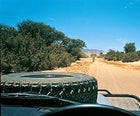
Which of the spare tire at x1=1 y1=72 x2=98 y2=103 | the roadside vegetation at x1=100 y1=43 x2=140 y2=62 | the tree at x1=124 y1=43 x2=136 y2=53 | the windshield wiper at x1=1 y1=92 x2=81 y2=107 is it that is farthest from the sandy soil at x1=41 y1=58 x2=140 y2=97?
the tree at x1=124 y1=43 x2=136 y2=53

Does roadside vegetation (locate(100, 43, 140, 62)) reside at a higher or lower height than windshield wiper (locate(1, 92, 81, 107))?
higher

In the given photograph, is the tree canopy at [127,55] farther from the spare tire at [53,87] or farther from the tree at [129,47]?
Result: the spare tire at [53,87]

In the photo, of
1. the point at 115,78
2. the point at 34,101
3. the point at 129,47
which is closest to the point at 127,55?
the point at 129,47

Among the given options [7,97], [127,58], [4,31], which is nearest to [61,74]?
[7,97]

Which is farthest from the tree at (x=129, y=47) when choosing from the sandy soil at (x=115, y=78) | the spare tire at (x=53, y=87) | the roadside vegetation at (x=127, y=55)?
the spare tire at (x=53, y=87)

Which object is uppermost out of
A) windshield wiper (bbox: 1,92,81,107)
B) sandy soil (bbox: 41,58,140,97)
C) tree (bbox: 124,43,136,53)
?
tree (bbox: 124,43,136,53)

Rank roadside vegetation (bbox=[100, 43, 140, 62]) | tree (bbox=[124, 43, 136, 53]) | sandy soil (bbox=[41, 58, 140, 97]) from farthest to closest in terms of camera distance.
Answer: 1. tree (bbox=[124, 43, 136, 53])
2. roadside vegetation (bbox=[100, 43, 140, 62])
3. sandy soil (bbox=[41, 58, 140, 97])

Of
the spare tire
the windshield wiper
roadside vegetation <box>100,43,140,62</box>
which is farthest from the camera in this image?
roadside vegetation <box>100,43,140,62</box>

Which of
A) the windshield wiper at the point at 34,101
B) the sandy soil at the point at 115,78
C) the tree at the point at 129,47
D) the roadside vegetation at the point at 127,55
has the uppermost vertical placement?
the tree at the point at 129,47

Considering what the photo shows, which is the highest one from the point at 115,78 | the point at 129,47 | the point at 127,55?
the point at 129,47

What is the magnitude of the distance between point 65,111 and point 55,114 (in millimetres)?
49

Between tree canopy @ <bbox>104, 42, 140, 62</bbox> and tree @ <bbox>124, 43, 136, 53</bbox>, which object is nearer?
tree canopy @ <bbox>104, 42, 140, 62</bbox>

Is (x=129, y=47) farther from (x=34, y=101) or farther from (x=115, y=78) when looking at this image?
(x=34, y=101)

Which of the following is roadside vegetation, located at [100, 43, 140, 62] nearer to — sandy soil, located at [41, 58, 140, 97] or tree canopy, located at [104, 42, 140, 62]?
tree canopy, located at [104, 42, 140, 62]
